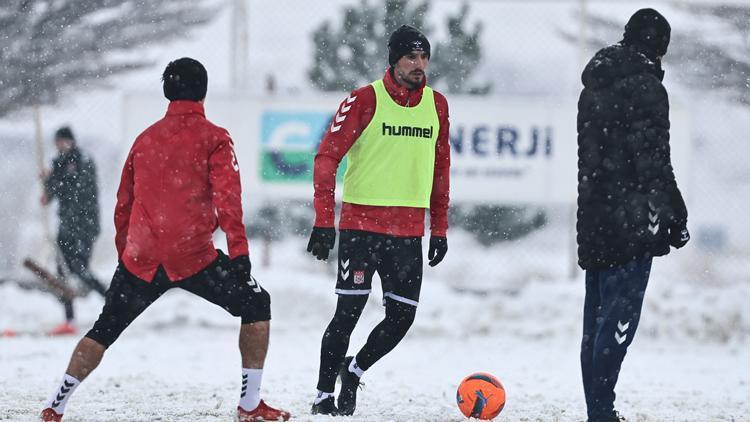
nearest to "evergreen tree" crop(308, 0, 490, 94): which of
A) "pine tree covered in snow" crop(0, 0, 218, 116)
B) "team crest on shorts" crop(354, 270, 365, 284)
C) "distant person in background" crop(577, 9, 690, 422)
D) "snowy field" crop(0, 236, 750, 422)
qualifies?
"pine tree covered in snow" crop(0, 0, 218, 116)

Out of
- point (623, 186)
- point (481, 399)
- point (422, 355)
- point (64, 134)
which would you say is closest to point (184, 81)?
point (623, 186)

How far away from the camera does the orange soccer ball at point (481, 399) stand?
4.66 meters

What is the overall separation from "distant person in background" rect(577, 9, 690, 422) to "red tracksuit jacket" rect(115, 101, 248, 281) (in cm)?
148

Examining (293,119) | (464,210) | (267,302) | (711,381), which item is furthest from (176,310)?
(267,302)

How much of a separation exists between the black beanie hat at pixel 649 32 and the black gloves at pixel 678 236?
2.37ft

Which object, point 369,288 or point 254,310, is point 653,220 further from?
point 254,310

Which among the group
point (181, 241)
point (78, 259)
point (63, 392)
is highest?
point (181, 241)

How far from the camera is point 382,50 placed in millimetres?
10297

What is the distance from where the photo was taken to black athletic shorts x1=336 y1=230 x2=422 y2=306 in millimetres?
4562

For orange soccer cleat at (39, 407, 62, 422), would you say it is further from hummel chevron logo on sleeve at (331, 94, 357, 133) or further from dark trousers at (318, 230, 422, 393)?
hummel chevron logo on sleeve at (331, 94, 357, 133)

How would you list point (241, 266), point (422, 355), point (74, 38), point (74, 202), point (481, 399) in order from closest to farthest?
point (241, 266) → point (481, 399) → point (422, 355) → point (74, 202) → point (74, 38)

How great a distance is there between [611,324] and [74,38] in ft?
25.2

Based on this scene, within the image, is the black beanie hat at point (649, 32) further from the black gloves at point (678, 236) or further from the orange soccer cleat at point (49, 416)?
the orange soccer cleat at point (49, 416)

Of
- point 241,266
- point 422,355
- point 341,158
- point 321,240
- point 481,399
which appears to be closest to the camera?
point 241,266
